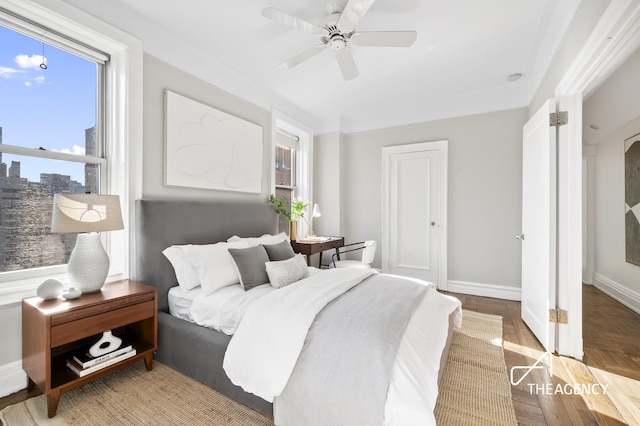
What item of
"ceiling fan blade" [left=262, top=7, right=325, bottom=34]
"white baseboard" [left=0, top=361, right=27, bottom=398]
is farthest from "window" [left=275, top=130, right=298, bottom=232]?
"white baseboard" [left=0, top=361, right=27, bottom=398]

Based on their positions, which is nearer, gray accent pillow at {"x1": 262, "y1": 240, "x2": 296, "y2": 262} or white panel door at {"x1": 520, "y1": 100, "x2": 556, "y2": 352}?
white panel door at {"x1": 520, "y1": 100, "x2": 556, "y2": 352}

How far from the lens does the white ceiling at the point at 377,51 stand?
7.36 feet

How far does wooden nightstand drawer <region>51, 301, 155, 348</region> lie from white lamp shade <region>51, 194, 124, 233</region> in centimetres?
54

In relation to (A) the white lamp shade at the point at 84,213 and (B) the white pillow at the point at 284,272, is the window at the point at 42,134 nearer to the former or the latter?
(A) the white lamp shade at the point at 84,213

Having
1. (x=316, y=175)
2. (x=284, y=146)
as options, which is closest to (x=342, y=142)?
(x=316, y=175)

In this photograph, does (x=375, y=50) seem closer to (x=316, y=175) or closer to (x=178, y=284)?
(x=316, y=175)

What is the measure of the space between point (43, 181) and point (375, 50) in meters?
2.98

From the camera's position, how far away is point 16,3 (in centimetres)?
178

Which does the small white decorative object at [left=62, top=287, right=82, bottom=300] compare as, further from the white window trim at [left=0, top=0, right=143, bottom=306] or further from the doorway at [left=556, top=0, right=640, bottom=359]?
the doorway at [left=556, top=0, right=640, bottom=359]

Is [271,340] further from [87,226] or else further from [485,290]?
[485,290]

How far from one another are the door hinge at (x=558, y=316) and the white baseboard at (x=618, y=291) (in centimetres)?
186

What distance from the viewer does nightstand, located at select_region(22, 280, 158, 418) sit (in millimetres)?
1569

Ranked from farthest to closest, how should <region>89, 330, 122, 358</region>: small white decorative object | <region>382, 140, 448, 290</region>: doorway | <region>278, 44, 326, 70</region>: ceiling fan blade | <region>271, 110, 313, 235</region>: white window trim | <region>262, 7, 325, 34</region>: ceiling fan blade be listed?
<region>271, 110, 313, 235</region>: white window trim < <region>382, 140, 448, 290</region>: doorway < <region>278, 44, 326, 70</region>: ceiling fan blade < <region>262, 7, 325, 34</region>: ceiling fan blade < <region>89, 330, 122, 358</region>: small white decorative object

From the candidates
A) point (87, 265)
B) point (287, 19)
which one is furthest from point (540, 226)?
point (87, 265)
